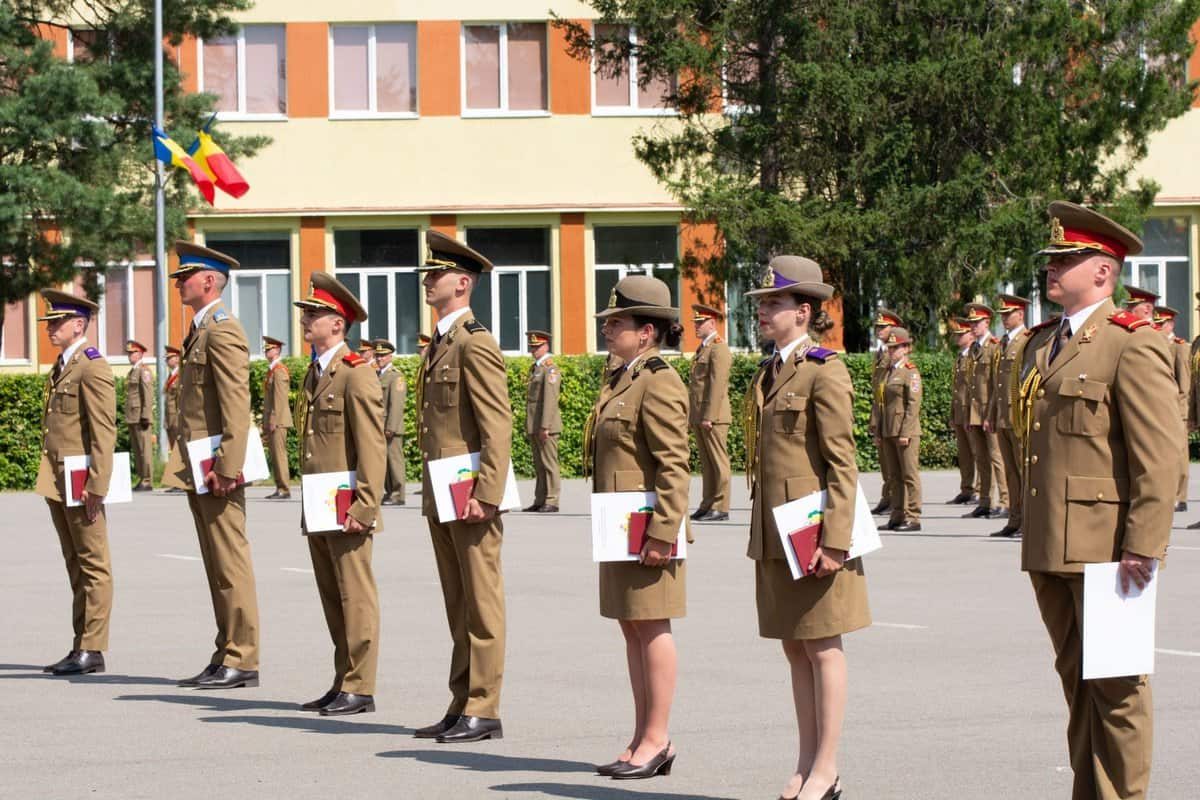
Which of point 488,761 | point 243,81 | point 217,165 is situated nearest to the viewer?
point 488,761

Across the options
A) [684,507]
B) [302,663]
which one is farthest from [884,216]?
[684,507]

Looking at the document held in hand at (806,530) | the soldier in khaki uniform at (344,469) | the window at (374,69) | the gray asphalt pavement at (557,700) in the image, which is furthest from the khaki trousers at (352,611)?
the window at (374,69)

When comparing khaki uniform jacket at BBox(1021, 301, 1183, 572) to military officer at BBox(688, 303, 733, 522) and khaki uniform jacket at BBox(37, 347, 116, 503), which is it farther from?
military officer at BBox(688, 303, 733, 522)

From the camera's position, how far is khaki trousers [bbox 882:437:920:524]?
19922mm

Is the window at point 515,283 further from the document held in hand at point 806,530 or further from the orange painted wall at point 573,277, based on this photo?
the document held in hand at point 806,530

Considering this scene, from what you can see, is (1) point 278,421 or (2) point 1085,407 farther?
(1) point 278,421

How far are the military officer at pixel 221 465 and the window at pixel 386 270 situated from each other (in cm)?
2740

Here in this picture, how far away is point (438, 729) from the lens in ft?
28.8

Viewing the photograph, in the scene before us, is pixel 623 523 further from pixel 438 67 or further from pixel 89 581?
pixel 438 67

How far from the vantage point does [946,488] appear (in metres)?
26.6

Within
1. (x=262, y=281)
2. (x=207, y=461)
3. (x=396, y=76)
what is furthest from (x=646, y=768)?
(x=262, y=281)

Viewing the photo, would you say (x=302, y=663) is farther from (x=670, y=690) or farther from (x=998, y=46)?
(x=998, y=46)

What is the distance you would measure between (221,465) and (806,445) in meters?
4.03

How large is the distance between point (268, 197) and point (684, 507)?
1211 inches
